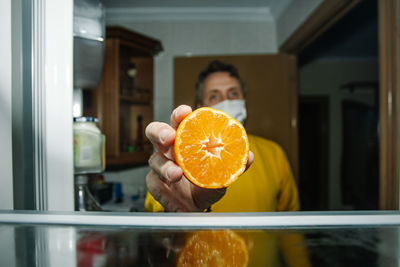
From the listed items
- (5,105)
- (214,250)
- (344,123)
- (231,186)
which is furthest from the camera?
(344,123)

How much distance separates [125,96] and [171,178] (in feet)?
4.30

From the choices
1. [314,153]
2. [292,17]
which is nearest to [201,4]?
Answer: [292,17]

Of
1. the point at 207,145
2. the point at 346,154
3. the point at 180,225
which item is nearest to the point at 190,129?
the point at 207,145

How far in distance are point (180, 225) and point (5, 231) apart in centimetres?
17

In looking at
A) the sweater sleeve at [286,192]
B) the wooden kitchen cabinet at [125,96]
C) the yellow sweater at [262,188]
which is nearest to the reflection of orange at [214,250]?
the yellow sweater at [262,188]

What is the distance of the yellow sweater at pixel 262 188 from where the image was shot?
2.32ft

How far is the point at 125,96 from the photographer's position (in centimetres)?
154

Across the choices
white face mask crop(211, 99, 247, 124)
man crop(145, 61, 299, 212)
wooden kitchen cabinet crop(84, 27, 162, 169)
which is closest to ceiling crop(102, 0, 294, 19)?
wooden kitchen cabinet crop(84, 27, 162, 169)

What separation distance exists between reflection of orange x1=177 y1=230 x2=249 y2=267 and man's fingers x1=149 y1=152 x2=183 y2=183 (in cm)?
12

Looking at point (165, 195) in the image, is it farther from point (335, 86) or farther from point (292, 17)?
point (335, 86)

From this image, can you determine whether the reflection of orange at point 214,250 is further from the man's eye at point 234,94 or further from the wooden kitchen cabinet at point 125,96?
the wooden kitchen cabinet at point 125,96

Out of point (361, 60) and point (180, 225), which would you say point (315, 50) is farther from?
point (180, 225)

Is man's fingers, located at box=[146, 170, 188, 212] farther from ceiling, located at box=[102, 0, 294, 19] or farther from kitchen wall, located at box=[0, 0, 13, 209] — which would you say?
ceiling, located at box=[102, 0, 294, 19]

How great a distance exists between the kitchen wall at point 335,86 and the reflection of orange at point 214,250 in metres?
3.09
